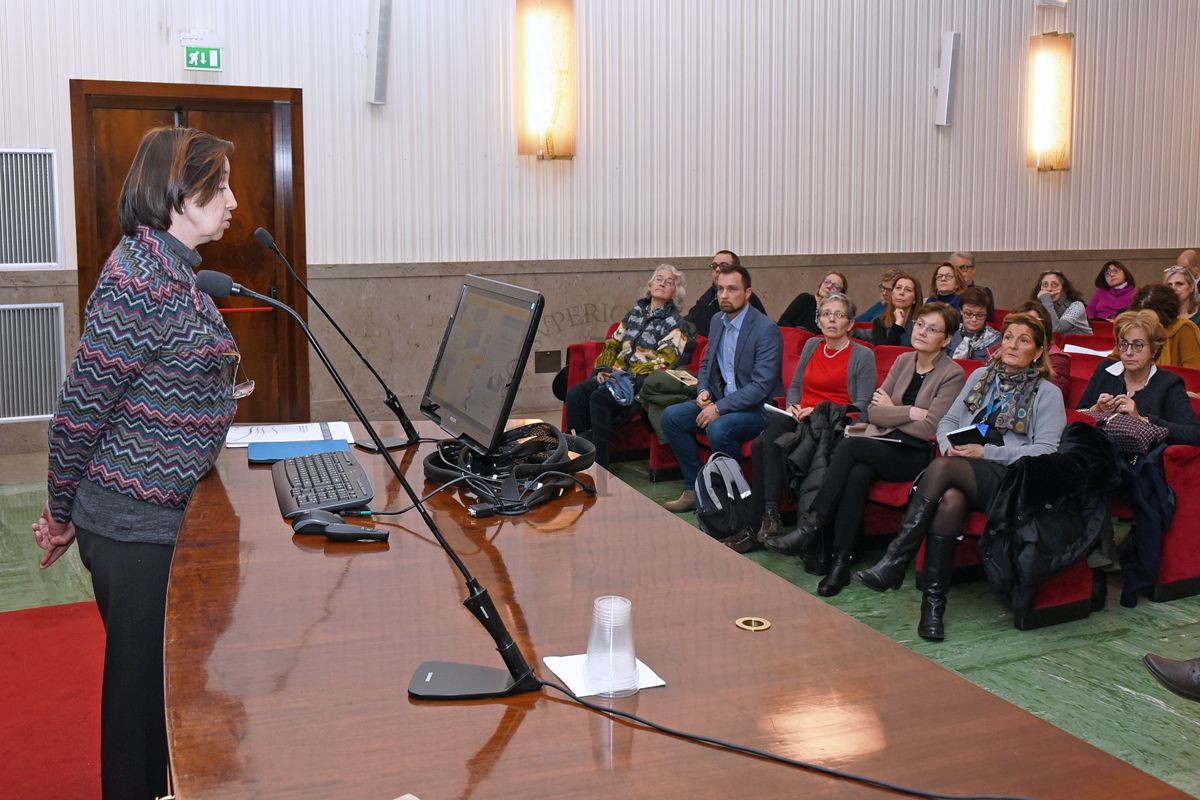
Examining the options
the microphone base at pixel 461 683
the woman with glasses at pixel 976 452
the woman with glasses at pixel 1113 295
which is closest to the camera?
the microphone base at pixel 461 683

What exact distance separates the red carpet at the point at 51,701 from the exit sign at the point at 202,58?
4.01 m

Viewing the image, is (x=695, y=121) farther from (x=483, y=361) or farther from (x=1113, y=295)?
(x=483, y=361)

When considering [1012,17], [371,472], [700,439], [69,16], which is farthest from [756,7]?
[371,472]

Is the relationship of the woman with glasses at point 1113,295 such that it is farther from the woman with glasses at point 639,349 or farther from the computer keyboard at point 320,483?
the computer keyboard at point 320,483

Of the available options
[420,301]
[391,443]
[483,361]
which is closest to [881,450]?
A: [391,443]

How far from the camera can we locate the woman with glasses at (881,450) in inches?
191

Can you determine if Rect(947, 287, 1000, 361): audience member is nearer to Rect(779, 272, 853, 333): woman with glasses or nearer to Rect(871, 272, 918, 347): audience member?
Rect(871, 272, 918, 347): audience member

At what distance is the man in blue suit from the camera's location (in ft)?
19.0

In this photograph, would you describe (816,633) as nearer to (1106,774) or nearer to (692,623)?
(692,623)

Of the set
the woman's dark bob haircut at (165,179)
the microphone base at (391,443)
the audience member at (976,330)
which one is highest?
the woman's dark bob haircut at (165,179)

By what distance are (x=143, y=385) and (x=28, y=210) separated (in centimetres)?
546

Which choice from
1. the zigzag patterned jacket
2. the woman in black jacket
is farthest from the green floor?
the zigzag patterned jacket

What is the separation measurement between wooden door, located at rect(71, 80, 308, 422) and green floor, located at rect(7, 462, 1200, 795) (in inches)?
101

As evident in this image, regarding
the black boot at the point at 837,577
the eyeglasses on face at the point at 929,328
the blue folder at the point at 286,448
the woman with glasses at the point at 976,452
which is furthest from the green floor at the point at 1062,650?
the blue folder at the point at 286,448
